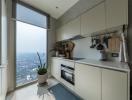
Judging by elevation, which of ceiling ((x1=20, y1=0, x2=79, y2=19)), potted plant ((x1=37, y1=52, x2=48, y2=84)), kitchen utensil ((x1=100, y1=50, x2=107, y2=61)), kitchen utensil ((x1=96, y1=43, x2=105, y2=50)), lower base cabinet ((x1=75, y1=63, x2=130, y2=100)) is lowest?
potted plant ((x1=37, y1=52, x2=48, y2=84))

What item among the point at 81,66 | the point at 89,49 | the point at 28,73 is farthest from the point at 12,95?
the point at 89,49

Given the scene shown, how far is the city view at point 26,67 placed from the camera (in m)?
3.44

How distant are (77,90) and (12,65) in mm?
2052

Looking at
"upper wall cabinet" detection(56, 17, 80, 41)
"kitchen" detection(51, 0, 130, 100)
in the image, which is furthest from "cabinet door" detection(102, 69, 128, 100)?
"upper wall cabinet" detection(56, 17, 80, 41)

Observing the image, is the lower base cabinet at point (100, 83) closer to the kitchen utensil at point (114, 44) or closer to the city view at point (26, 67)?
the kitchen utensil at point (114, 44)

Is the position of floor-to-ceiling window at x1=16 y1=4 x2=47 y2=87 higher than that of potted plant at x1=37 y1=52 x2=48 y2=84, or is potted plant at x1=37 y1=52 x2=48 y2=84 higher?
floor-to-ceiling window at x1=16 y1=4 x2=47 y2=87

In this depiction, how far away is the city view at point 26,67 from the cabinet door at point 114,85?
2.72m

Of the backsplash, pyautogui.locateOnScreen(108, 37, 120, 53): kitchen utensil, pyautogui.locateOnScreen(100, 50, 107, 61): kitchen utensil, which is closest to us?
pyautogui.locateOnScreen(108, 37, 120, 53): kitchen utensil

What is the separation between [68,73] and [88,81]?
0.95m

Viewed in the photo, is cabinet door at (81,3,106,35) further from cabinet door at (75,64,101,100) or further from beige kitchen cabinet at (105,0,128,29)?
cabinet door at (75,64,101,100)

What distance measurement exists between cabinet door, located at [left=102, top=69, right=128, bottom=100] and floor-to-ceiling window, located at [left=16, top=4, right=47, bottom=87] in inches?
107

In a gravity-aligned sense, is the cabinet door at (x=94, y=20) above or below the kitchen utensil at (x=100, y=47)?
above

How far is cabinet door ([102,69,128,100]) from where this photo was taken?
1.42 meters

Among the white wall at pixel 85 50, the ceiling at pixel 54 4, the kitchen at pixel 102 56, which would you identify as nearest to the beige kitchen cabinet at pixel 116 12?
the kitchen at pixel 102 56
